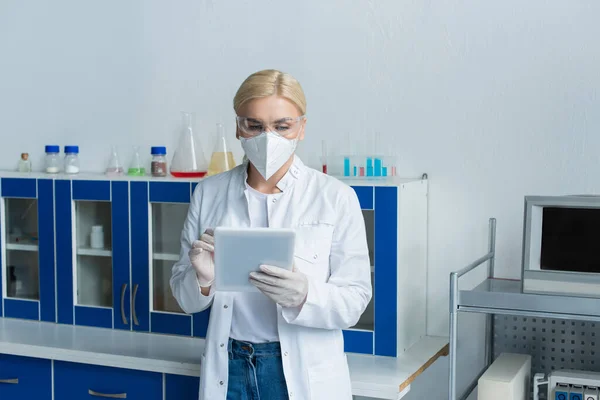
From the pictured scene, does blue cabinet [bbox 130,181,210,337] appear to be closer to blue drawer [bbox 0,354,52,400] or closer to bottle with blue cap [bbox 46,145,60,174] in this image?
blue drawer [bbox 0,354,52,400]

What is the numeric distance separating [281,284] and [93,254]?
1273mm

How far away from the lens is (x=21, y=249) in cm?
306

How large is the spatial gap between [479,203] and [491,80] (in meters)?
0.42

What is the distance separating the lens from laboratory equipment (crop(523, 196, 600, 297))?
2123 mm

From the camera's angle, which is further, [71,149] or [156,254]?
[71,149]

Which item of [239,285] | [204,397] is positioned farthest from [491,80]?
[204,397]

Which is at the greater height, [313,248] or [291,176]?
[291,176]

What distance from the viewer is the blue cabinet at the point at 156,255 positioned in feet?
9.12

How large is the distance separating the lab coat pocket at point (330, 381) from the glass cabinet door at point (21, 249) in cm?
147

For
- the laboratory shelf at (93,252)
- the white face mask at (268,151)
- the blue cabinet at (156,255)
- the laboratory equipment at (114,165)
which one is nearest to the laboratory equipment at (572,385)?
the white face mask at (268,151)

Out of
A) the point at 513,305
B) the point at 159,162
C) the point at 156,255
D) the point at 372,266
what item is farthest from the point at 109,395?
the point at 513,305

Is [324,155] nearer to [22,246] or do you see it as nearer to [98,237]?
[98,237]

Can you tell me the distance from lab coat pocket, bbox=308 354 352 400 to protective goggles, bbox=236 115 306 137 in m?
0.62

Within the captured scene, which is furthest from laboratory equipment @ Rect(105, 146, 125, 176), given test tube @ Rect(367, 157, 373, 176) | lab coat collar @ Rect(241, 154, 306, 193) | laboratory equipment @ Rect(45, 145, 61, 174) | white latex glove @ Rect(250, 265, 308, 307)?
white latex glove @ Rect(250, 265, 308, 307)
